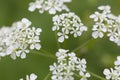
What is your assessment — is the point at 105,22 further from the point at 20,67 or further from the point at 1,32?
the point at 20,67

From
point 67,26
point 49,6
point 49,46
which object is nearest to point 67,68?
point 67,26

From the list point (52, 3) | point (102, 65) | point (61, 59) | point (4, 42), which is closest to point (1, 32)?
point (4, 42)

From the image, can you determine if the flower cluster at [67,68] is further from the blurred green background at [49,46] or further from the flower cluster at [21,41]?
the blurred green background at [49,46]

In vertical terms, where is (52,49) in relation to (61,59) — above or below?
above

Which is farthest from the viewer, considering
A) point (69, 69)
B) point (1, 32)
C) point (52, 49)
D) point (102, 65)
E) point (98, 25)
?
point (52, 49)

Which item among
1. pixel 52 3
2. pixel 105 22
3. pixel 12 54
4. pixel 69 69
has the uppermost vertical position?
pixel 52 3

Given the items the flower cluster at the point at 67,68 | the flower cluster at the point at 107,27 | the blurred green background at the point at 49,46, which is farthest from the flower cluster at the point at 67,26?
the blurred green background at the point at 49,46
